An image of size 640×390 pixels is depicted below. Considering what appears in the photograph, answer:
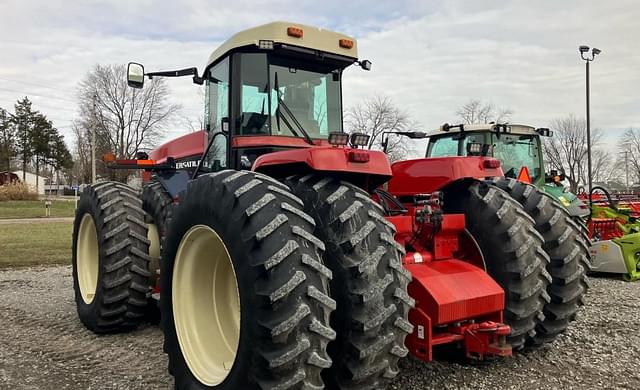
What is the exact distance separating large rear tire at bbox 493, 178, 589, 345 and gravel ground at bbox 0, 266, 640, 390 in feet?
1.12

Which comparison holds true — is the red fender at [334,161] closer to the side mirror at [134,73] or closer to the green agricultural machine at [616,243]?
the side mirror at [134,73]

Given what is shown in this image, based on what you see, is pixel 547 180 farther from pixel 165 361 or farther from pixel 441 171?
pixel 165 361

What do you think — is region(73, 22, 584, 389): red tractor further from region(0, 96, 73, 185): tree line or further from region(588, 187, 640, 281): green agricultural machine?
region(0, 96, 73, 185): tree line

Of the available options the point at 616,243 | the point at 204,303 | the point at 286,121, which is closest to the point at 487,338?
the point at 204,303

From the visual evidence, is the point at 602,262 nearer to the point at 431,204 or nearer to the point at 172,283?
the point at 431,204

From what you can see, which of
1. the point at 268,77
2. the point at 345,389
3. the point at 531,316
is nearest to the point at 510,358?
the point at 531,316

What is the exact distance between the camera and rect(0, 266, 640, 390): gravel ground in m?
3.78

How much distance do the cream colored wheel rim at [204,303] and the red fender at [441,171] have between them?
5.66 ft

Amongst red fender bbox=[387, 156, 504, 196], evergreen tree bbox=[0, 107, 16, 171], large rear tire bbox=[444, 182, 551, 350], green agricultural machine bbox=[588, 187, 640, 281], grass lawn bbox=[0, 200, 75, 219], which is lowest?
grass lawn bbox=[0, 200, 75, 219]

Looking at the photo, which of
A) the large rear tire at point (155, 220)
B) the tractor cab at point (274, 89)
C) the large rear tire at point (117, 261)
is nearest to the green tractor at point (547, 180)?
the tractor cab at point (274, 89)

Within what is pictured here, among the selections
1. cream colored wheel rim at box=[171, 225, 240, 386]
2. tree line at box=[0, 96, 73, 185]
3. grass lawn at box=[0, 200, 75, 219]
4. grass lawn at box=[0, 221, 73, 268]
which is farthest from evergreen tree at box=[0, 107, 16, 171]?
cream colored wheel rim at box=[171, 225, 240, 386]

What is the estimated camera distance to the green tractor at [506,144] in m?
10.1

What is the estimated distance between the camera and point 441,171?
13.3 feet

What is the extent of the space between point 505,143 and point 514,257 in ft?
24.1
